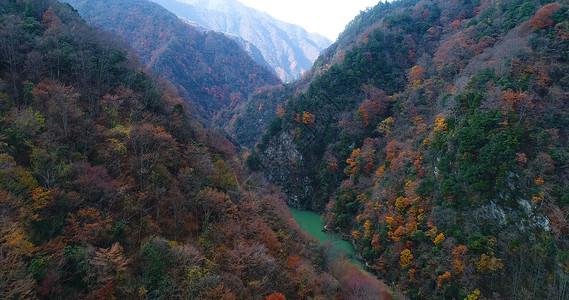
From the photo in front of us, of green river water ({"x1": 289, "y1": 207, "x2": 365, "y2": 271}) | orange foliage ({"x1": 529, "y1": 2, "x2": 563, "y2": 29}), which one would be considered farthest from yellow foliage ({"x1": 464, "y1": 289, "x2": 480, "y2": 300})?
orange foliage ({"x1": 529, "y1": 2, "x2": 563, "y2": 29})

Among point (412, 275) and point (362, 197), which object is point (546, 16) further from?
point (412, 275)

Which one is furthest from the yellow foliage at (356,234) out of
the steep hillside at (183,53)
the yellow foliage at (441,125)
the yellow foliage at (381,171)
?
the steep hillside at (183,53)

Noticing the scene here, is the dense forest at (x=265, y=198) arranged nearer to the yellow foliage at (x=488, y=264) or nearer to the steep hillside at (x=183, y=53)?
the yellow foliage at (x=488, y=264)

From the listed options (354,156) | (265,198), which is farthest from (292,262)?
(354,156)

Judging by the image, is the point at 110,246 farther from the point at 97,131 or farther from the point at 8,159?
the point at 97,131

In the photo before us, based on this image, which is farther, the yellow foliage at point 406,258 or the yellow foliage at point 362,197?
the yellow foliage at point 362,197

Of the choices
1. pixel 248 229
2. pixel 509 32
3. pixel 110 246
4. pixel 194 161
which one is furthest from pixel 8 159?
pixel 509 32
